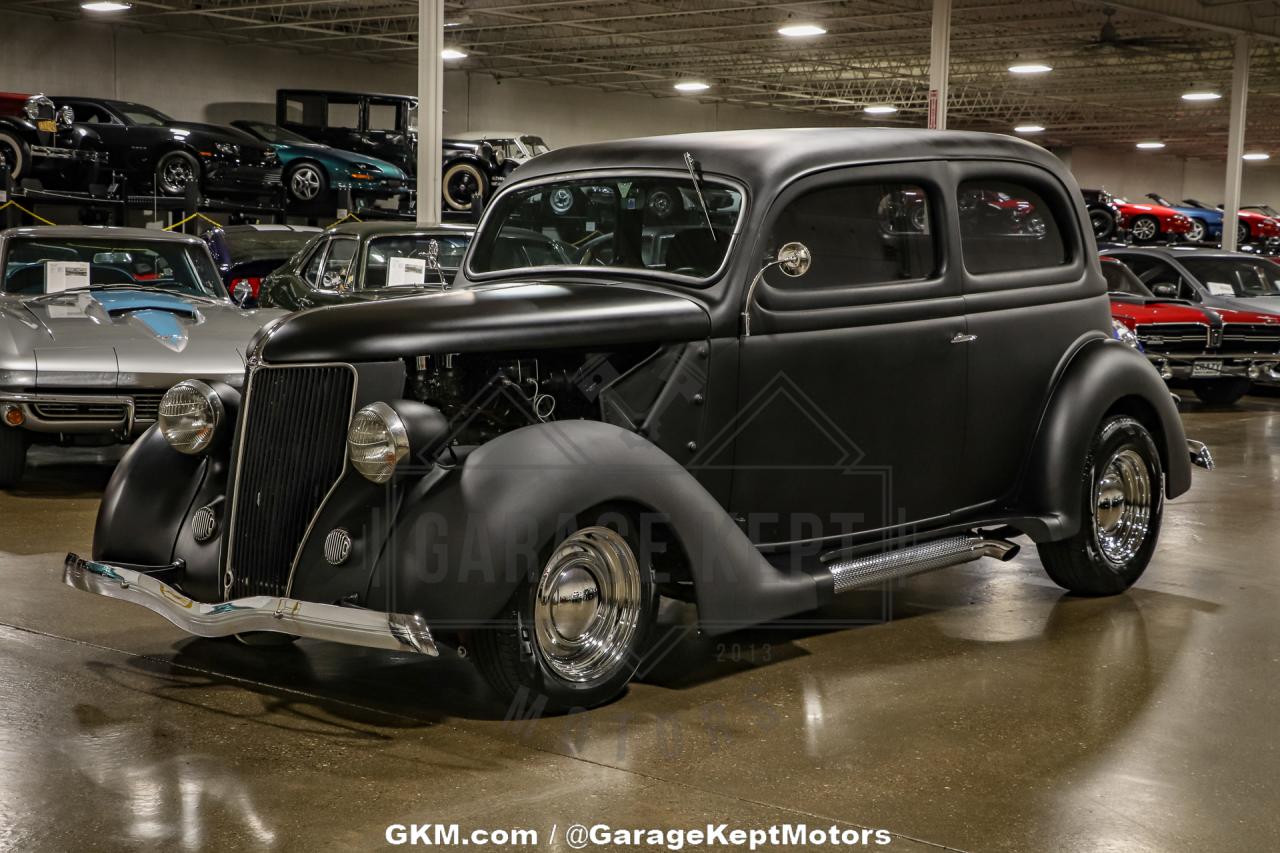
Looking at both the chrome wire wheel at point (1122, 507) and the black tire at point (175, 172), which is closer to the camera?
the chrome wire wheel at point (1122, 507)

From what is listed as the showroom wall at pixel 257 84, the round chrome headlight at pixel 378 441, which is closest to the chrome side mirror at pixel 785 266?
the round chrome headlight at pixel 378 441

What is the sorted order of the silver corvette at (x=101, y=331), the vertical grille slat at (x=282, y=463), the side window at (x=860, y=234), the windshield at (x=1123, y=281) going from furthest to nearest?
1. the windshield at (x=1123, y=281)
2. the silver corvette at (x=101, y=331)
3. the side window at (x=860, y=234)
4. the vertical grille slat at (x=282, y=463)

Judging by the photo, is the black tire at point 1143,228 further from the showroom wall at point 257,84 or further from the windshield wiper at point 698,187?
the windshield wiper at point 698,187

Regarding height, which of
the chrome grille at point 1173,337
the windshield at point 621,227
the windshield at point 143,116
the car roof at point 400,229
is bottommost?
the chrome grille at point 1173,337

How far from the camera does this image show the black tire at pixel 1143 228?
26.5 m

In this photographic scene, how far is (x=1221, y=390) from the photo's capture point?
15.1m

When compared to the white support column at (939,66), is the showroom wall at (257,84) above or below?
above

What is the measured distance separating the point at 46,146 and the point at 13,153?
15.7 inches

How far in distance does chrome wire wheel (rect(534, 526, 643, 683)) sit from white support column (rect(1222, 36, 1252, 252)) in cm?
1885

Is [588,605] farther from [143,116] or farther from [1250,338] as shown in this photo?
[143,116]

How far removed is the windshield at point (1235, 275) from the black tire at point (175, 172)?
1192 centimetres

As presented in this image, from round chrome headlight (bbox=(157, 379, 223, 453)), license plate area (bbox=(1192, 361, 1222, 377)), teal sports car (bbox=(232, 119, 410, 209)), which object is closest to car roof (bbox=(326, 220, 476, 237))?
round chrome headlight (bbox=(157, 379, 223, 453))

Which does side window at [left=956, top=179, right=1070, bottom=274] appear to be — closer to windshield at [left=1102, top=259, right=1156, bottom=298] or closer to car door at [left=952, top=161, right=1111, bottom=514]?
car door at [left=952, top=161, right=1111, bottom=514]

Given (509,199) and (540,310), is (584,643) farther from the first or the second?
(509,199)
